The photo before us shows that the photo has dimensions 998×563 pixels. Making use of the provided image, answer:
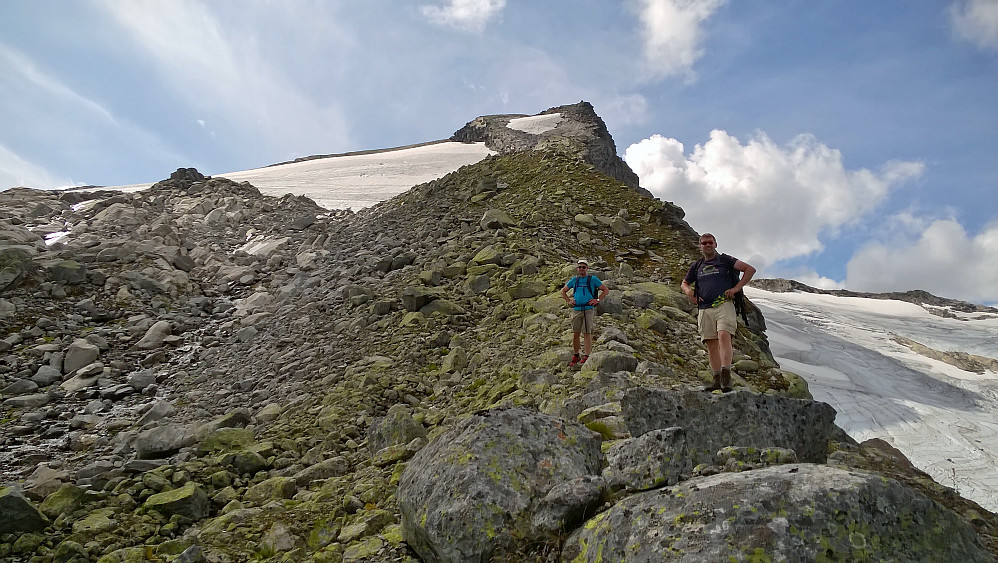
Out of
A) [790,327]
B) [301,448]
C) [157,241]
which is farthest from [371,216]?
[790,327]

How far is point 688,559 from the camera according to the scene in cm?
258

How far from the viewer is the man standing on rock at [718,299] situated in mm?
6344

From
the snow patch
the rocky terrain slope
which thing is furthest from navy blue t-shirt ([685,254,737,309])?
the snow patch

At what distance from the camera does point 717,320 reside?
646cm

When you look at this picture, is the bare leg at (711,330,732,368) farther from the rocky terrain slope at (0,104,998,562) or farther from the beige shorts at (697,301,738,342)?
the rocky terrain slope at (0,104,998,562)

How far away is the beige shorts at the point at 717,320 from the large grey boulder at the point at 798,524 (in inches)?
143

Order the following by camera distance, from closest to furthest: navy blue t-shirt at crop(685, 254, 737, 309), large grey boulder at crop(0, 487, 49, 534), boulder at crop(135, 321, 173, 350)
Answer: large grey boulder at crop(0, 487, 49, 534) → navy blue t-shirt at crop(685, 254, 737, 309) → boulder at crop(135, 321, 173, 350)

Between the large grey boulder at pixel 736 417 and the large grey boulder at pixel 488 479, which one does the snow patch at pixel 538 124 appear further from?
the large grey boulder at pixel 488 479

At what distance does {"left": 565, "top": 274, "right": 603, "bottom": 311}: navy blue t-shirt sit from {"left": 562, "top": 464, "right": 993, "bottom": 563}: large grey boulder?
5243 millimetres

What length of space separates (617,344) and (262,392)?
20.1ft

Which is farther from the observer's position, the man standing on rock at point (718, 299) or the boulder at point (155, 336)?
the boulder at point (155, 336)

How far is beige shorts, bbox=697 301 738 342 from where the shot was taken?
6.40m

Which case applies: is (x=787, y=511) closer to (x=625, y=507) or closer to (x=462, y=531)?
(x=625, y=507)

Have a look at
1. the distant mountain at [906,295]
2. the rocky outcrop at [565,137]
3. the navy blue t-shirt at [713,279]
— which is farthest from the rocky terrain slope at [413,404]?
the distant mountain at [906,295]
